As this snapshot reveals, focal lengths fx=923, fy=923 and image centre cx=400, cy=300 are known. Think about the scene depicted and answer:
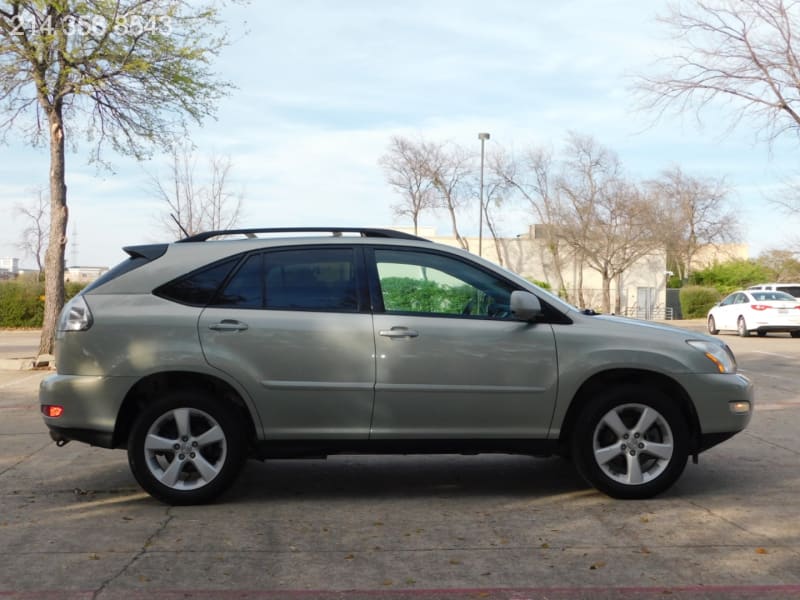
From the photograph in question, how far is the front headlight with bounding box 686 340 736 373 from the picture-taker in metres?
6.16

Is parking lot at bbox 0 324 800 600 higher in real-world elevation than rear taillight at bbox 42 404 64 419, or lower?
lower

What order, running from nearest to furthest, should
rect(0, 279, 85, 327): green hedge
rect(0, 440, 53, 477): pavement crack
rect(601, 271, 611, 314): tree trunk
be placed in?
rect(0, 440, 53, 477): pavement crack < rect(0, 279, 85, 327): green hedge < rect(601, 271, 611, 314): tree trunk

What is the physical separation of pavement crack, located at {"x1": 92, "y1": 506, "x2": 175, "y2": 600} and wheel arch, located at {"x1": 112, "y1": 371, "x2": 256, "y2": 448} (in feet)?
2.02

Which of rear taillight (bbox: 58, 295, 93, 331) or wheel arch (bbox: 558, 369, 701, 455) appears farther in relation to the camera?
wheel arch (bbox: 558, 369, 701, 455)

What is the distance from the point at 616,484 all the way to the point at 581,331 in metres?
1.02

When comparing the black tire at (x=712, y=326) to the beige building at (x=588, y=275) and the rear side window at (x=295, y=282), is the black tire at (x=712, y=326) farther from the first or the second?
the rear side window at (x=295, y=282)

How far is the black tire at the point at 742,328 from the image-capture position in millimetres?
27913

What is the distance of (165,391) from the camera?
6.00 metres

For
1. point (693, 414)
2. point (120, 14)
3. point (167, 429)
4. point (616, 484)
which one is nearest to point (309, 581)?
point (167, 429)

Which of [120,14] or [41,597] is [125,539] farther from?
[120,14]

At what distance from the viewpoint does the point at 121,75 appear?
57.5ft

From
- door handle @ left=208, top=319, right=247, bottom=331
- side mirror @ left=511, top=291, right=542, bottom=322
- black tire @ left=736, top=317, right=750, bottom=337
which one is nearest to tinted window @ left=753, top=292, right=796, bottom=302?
black tire @ left=736, top=317, right=750, bottom=337

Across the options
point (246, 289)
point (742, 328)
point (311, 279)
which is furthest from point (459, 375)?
point (742, 328)

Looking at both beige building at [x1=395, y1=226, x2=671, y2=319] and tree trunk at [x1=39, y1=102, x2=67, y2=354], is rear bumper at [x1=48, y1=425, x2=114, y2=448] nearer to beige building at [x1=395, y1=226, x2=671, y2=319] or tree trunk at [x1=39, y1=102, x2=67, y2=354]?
tree trunk at [x1=39, y1=102, x2=67, y2=354]
